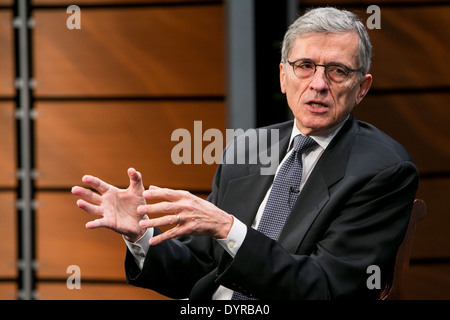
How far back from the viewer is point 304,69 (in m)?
1.58

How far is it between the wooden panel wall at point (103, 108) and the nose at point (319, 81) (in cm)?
164

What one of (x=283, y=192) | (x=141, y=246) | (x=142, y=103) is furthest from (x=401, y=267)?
(x=142, y=103)

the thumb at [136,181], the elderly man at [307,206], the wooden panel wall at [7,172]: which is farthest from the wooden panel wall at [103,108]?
the thumb at [136,181]

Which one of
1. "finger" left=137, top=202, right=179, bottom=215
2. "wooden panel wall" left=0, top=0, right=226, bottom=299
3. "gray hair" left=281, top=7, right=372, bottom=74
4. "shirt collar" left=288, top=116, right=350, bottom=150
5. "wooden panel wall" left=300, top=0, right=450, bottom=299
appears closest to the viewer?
"finger" left=137, top=202, right=179, bottom=215

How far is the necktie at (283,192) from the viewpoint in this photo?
1583 mm

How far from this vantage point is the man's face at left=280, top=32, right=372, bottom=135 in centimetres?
153

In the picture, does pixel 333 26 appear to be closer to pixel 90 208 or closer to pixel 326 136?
pixel 326 136

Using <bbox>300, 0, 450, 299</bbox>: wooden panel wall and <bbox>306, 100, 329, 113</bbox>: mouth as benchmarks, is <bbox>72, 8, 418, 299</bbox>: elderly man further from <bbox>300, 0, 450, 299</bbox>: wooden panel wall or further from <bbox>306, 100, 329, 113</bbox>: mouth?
<bbox>300, 0, 450, 299</bbox>: wooden panel wall

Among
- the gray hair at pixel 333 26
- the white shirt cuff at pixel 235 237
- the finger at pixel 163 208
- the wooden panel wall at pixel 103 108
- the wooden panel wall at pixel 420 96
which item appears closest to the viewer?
the finger at pixel 163 208

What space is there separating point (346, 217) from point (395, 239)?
0.15 m

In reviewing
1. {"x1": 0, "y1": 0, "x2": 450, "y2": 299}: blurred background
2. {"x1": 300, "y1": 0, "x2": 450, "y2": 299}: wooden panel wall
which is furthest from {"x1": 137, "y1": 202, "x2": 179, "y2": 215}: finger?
{"x1": 300, "y1": 0, "x2": 450, "y2": 299}: wooden panel wall

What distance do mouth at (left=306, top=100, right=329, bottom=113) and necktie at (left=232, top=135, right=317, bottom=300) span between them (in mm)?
102

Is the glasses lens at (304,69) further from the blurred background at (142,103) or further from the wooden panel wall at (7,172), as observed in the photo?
the wooden panel wall at (7,172)

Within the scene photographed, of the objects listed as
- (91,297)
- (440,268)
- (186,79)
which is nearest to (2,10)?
(186,79)
